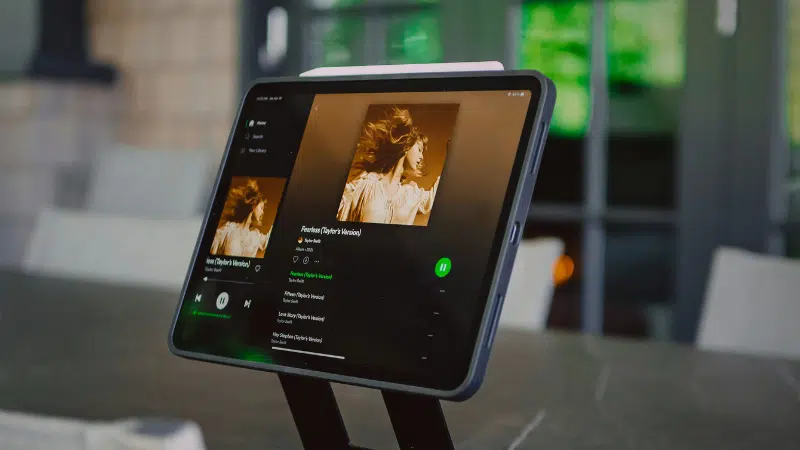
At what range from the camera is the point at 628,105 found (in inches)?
132

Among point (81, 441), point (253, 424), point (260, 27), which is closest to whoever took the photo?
point (81, 441)

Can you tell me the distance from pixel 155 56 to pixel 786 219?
269 centimetres

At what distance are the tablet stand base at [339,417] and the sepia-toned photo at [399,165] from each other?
4.8 inches

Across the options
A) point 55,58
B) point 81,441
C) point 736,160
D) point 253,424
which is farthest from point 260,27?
point 81,441

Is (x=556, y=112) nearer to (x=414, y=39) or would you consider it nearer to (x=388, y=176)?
(x=414, y=39)

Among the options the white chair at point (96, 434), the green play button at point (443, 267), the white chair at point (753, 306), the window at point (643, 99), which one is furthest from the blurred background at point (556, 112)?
the white chair at point (96, 434)

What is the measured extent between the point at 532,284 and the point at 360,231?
924 millimetres

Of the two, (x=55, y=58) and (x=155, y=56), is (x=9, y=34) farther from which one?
(x=155, y=56)

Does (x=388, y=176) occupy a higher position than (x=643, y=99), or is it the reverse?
(x=388, y=176)

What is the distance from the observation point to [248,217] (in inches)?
28.8

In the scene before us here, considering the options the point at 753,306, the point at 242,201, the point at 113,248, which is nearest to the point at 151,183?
the point at 113,248

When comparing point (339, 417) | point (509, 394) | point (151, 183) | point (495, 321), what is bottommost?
point (151, 183)

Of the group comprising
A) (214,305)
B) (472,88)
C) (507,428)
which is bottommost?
(507,428)

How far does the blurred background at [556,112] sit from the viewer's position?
3.02 meters
